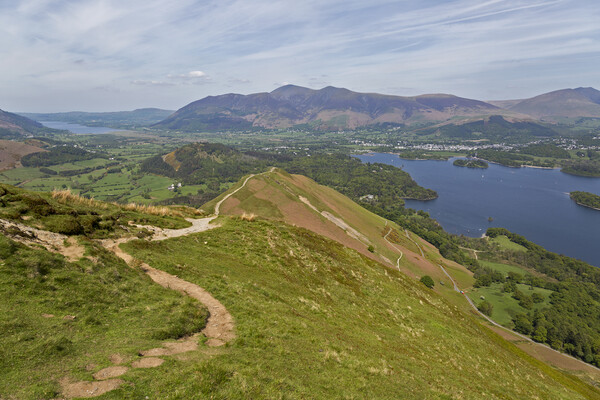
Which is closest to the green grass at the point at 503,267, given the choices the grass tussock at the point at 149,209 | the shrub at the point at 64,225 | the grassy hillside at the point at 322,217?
the grassy hillside at the point at 322,217

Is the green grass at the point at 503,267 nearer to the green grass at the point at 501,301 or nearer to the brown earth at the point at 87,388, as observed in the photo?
the green grass at the point at 501,301

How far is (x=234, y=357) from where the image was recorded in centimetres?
1515

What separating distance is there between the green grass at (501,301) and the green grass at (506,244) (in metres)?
47.0

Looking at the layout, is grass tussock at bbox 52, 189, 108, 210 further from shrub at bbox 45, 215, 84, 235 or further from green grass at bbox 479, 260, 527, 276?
green grass at bbox 479, 260, 527, 276

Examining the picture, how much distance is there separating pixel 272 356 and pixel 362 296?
23.2 metres

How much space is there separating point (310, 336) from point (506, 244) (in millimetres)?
193824

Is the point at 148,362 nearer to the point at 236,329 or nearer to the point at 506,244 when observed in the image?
the point at 236,329

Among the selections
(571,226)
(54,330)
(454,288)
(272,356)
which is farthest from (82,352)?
(571,226)

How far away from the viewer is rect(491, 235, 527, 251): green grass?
16325cm

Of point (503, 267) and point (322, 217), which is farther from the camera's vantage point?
point (503, 267)

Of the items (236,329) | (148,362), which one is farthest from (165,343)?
(236,329)

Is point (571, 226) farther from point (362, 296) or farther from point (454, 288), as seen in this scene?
point (362, 296)

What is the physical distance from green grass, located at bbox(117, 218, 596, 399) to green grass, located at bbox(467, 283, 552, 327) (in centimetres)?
7032

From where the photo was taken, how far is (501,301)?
108 metres
